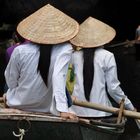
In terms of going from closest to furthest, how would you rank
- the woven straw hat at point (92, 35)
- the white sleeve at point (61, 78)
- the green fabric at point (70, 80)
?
1. the white sleeve at point (61, 78)
2. the green fabric at point (70, 80)
3. the woven straw hat at point (92, 35)

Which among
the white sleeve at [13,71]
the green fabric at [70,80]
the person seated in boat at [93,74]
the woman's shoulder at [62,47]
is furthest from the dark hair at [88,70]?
the white sleeve at [13,71]

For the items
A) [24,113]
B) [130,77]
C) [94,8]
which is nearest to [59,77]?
[24,113]

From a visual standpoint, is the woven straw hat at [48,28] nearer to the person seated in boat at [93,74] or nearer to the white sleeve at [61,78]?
the white sleeve at [61,78]

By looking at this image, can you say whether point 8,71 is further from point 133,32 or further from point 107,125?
point 133,32

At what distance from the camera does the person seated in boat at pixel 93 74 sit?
6.62m

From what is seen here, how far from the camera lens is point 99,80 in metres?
6.66

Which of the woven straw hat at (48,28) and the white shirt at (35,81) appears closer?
the white shirt at (35,81)

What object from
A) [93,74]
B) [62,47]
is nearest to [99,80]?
[93,74]

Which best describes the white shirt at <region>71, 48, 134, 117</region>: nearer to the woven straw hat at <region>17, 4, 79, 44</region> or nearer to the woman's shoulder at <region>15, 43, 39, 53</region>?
the woven straw hat at <region>17, 4, 79, 44</region>

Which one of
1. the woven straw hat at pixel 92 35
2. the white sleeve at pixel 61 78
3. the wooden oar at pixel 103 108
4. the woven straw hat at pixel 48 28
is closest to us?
the white sleeve at pixel 61 78

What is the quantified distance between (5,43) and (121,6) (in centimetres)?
198

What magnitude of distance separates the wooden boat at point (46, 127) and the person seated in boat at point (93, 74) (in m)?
0.51

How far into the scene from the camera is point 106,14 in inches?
390

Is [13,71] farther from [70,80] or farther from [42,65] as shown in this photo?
[70,80]
